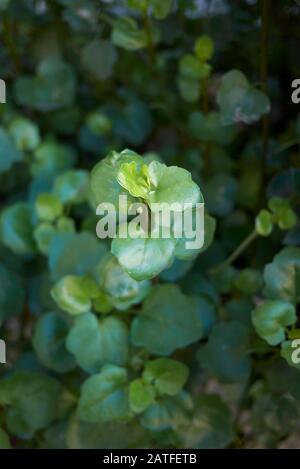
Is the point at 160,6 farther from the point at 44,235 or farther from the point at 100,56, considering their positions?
the point at 44,235

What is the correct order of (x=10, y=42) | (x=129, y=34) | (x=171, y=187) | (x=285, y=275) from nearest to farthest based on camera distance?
(x=171, y=187)
(x=285, y=275)
(x=129, y=34)
(x=10, y=42)

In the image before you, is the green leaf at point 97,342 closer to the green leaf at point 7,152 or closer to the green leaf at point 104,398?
the green leaf at point 104,398

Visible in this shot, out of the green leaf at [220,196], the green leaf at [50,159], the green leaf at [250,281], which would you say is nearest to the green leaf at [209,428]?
the green leaf at [250,281]

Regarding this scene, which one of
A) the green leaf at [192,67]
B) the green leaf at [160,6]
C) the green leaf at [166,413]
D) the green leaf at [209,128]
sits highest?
the green leaf at [160,6]

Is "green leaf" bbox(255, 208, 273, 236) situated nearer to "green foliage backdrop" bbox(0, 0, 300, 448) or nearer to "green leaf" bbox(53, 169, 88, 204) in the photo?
"green foliage backdrop" bbox(0, 0, 300, 448)

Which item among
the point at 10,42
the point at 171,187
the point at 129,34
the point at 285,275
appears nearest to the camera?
the point at 171,187

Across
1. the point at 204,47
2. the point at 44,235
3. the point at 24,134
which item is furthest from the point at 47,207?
the point at 204,47

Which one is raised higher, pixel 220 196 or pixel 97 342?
pixel 220 196

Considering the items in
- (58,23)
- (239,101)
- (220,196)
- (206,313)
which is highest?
(58,23)
